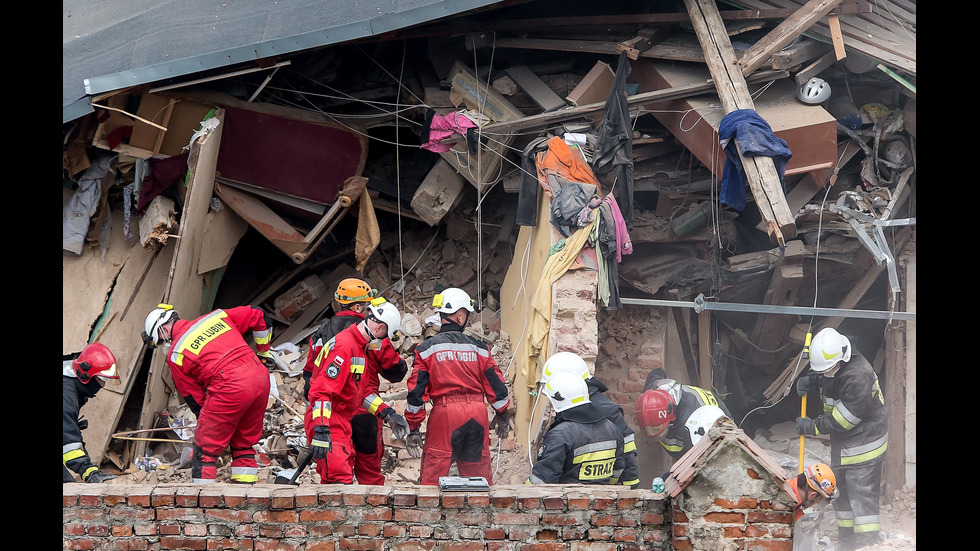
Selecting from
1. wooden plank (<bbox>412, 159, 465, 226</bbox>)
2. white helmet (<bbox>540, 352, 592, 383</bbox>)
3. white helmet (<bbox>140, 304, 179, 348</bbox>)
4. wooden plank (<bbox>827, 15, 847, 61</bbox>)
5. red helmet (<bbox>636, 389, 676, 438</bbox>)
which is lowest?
red helmet (<bbox>636, 389, 676, 438</bbox>)

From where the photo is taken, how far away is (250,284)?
10.7 meters

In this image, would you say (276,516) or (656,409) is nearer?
(276,516)

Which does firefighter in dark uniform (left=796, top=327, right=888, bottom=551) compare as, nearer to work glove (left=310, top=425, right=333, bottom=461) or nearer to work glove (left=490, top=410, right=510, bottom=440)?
work glove (left=490, top=410, right=510, bottom=440)

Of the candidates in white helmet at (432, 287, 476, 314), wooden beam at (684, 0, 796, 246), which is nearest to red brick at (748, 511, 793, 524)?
white helmet at (432, 287, 476, 314)

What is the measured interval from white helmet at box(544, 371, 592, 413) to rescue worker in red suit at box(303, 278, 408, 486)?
4.28ft

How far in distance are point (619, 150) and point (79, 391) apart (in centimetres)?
482

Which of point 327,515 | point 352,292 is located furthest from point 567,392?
point 327,515

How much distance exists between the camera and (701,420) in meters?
7.65

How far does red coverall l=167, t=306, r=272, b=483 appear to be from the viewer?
695 cm

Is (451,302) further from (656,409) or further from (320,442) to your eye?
(656,409)

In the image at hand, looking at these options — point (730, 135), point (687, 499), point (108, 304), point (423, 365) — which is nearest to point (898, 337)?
point (730, 135)

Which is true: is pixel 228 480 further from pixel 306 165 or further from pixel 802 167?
pixel 802 167

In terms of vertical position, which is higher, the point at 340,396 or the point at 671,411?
the point at 340,396

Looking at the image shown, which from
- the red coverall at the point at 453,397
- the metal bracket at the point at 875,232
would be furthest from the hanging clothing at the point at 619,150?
the metal bracket at the point at 875,232
